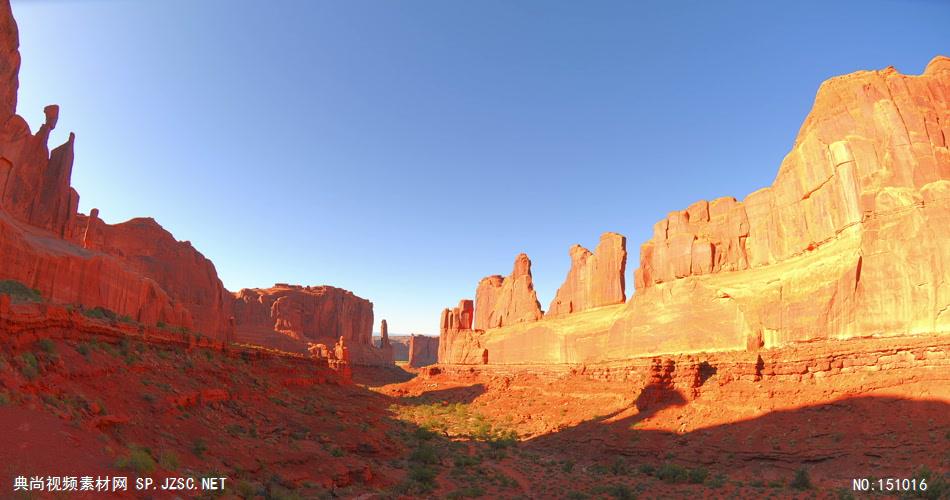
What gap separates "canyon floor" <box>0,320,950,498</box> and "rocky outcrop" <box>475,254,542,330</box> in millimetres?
27213

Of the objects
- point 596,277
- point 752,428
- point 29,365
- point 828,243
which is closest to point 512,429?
point 752,428

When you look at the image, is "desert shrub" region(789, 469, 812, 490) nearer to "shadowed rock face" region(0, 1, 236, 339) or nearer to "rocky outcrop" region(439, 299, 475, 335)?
"shadowed rock face" region(0, 1, 236, 339)

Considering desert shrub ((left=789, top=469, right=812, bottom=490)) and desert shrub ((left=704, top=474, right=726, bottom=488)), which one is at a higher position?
desert shrub ((left=789, top=469, right=812, bottom=490))

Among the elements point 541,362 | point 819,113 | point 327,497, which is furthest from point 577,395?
point 327,497

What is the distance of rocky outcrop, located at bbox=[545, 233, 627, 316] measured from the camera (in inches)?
1961

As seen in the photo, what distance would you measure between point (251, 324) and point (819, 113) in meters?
87.0

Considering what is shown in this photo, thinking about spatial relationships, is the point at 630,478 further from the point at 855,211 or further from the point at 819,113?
the point at 819,113

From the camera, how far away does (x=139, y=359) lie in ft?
50.0

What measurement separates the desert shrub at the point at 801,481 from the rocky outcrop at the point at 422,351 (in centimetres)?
11847

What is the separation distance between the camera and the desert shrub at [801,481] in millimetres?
18469

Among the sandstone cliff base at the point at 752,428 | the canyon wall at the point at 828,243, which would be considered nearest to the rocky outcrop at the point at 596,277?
the canyon wall at the point at 828,243

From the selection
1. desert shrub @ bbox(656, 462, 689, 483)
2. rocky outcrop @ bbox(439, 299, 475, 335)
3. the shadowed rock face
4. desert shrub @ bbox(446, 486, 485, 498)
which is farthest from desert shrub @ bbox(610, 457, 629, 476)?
rocky outcrop @ bbox(439, 299, 475, 335)

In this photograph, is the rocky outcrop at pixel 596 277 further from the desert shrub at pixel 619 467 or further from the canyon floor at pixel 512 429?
the desert shrub at pixel 619 467

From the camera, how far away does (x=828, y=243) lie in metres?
28.6
